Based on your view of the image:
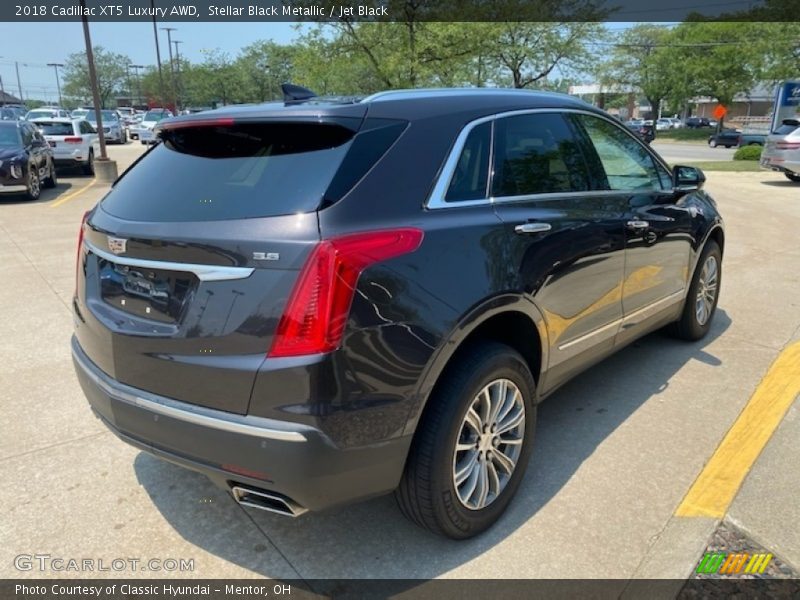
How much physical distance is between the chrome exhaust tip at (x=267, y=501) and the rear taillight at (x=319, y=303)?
52cm

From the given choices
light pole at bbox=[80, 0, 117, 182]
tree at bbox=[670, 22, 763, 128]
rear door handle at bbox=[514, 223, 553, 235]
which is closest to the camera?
rear door handle at bbox=[514, 223, 553, 235]

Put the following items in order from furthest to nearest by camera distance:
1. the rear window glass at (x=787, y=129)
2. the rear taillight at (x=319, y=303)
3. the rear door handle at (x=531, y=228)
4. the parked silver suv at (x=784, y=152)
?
the rear window glass at (x=787, y=129) → the parked silver suv at (x=784, y=152) → the rear door handle at (x=531, y=228) → the rear taillight at (x=319, y=303)

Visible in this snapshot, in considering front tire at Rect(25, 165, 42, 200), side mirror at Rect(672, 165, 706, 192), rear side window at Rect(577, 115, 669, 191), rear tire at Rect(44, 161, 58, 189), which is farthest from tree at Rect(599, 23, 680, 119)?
rear side window at Rect(577, 115, 669, 191)

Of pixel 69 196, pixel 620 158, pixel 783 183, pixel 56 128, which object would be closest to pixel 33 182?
pixel 69 196

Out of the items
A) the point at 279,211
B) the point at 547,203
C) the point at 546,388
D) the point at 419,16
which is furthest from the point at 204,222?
the point at 419,16

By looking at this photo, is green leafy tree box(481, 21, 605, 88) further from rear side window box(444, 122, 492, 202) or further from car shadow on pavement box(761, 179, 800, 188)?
rear side window box(444, 122, 492, 202)

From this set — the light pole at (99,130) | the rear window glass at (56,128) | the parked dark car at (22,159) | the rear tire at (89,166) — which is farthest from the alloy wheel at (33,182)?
the rear window glass at (56,128)

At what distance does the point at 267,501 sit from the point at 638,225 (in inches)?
102

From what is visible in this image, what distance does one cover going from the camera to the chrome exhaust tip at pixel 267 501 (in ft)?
7.07

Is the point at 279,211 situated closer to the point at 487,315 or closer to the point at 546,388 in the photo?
the point at 487,315

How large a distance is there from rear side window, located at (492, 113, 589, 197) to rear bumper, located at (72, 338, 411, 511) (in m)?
1.28

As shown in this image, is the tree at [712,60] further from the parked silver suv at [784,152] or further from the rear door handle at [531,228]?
the rear door handle at [531,228]

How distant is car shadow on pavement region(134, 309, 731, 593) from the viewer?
2.50 m

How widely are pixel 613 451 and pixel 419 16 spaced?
63.1 ft
